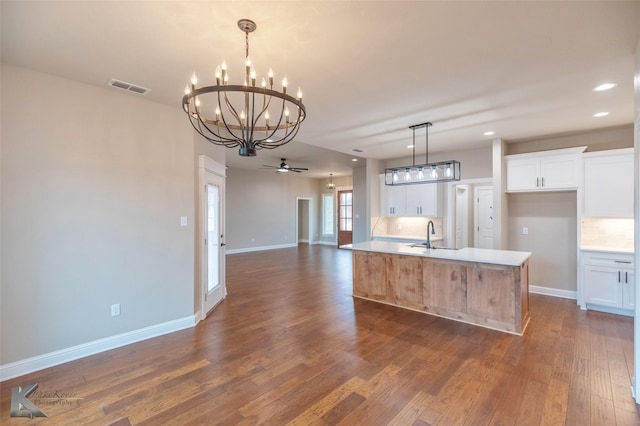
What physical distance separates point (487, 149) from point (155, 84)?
556cm

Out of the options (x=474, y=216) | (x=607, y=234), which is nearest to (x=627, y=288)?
(x=607, y=234)

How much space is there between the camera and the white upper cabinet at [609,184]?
4121 mm

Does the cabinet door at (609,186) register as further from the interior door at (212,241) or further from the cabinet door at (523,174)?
the interior door at (212,241)

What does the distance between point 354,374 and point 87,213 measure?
9.87 ft

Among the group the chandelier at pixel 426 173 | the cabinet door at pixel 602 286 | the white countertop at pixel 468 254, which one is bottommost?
the cabinet door at pixel 602 286

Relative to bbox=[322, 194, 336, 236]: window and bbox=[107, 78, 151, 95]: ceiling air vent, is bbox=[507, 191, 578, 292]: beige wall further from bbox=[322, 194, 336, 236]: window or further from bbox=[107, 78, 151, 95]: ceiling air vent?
bbox=[322, 194, 336, 236]: window

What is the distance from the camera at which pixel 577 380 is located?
8.25ft

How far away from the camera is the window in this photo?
12.3 metres

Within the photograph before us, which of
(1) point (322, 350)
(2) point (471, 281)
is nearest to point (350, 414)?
(1) point (322, 350)

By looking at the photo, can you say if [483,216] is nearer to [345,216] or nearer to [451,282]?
[451,282]

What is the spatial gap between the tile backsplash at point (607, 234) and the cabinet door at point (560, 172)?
1.97 ft

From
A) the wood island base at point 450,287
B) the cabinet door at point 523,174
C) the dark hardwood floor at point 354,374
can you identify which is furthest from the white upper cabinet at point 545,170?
the dark hardwood floor at point 354,374

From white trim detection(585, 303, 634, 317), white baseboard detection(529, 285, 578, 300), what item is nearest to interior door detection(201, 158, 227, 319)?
white baseboard detection(529, 285, 578, 300)

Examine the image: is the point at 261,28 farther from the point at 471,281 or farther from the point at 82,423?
the point at 471,281
